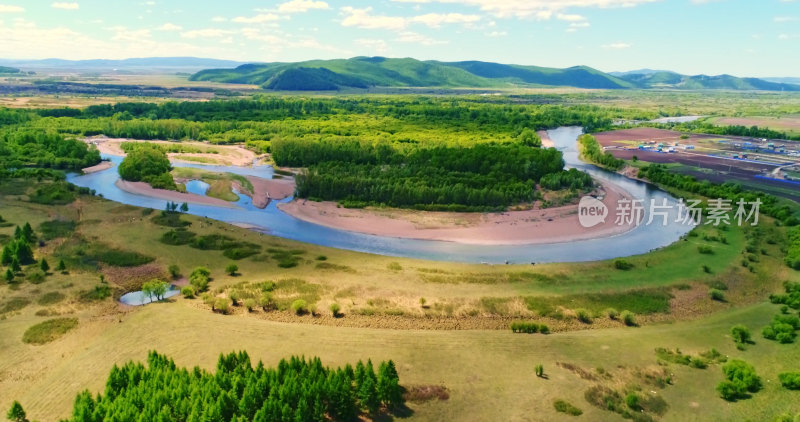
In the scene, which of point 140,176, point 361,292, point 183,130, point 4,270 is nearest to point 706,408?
point 361,292

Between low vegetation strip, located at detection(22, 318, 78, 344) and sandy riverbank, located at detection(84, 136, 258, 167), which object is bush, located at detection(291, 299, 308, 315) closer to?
low vegetation strip, located at detection(22, 318, 78, 344)

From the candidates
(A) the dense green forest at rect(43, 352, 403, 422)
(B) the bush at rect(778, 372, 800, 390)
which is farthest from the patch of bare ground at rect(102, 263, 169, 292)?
(B) the bush at rect(778, 372, 800, 390)

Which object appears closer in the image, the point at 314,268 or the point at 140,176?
the point at 314,268

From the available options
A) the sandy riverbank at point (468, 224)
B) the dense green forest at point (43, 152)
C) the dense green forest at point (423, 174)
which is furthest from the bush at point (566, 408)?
the dense green forest at point (43, 152)

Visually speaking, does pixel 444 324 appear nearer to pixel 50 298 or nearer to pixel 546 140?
pixel 50 298

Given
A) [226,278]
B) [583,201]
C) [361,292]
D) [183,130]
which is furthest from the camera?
[183,130]

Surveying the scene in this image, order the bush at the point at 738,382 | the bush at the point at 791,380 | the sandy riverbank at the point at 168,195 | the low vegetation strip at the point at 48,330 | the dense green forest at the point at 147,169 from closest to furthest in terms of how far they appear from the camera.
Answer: the bush at the point at 738,382, the bush at the point at 791,380, the low vegetation strip at the point at 48,330, the sandy riverbank at the point at 168,195, the dense green forest at the point at 147,169

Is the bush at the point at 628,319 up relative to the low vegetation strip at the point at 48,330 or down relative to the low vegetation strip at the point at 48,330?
up

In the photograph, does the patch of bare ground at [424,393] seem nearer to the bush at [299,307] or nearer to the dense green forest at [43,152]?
the bush at [299,307]

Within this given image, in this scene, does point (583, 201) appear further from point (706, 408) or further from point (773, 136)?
point (773, 136)
